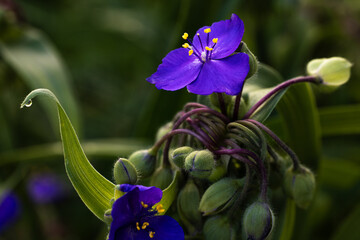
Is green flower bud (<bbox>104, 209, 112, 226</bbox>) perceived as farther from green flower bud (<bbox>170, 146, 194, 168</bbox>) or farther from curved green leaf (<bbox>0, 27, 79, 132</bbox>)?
curved green leaf (<bbox>0, 27, 79, 132</bbox>)

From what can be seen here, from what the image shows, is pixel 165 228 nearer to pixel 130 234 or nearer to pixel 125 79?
pixel 130 234

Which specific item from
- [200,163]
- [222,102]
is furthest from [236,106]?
[200,163]

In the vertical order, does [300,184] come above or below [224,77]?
below

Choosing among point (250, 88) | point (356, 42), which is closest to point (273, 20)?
point (356, 42)

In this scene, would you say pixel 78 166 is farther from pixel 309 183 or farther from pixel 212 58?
pixel 309 183

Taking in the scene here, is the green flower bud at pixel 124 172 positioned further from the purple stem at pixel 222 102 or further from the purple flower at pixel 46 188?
the purple flower at pixel 46 188

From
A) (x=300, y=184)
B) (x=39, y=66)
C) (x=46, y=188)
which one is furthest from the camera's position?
(x=46, y=188)

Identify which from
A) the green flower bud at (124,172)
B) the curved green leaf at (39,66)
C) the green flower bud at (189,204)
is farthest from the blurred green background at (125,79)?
the green flower bud at (124,172)
